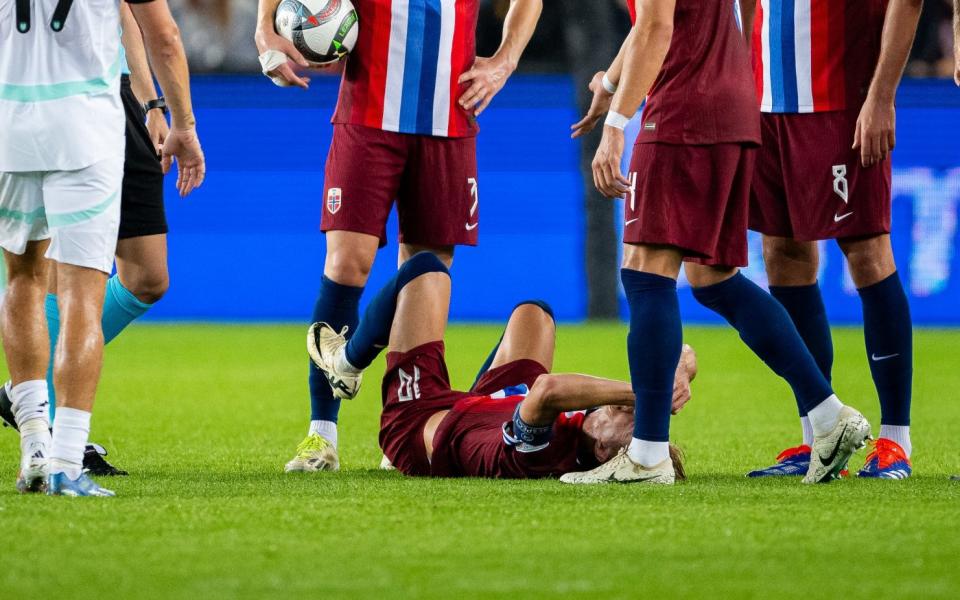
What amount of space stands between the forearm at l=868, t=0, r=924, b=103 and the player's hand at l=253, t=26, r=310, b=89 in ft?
6.83

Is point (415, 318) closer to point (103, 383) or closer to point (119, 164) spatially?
point (119, 164)

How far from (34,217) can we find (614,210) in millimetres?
11176

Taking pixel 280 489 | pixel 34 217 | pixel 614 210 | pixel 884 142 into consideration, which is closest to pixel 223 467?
pixel 280 489

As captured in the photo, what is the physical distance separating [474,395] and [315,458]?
2.05 ft

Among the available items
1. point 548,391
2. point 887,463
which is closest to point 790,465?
point 887,463

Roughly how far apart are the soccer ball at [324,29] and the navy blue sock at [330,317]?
91 cm

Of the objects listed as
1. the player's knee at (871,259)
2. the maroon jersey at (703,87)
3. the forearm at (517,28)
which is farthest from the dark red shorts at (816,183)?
the forearm at (517,28)

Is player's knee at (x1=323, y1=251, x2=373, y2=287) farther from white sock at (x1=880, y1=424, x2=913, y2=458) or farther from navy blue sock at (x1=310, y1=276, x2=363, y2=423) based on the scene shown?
white sock at (x1=880, y1=424, x2=913, y2=458)

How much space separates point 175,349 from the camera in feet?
40.2

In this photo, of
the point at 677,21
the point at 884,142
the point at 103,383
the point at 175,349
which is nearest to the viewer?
the point at 677,21

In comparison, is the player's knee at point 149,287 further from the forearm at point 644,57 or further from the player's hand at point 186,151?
the forearm at point 644,57

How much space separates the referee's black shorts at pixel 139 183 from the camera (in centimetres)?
541

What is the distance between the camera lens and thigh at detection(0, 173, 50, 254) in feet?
14.2

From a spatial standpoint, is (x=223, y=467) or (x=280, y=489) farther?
(x=223, y=467)
